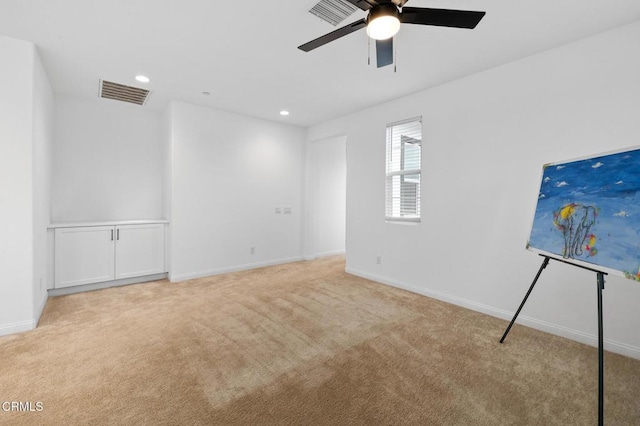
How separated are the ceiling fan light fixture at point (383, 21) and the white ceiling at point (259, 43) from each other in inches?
25.2

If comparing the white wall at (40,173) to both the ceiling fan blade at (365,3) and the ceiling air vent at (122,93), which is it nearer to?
the ceiling air vent at (122,93)

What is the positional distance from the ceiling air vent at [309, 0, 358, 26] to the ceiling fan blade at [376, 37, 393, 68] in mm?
410

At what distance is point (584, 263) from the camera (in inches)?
77.4

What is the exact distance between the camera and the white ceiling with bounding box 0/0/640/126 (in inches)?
87.8

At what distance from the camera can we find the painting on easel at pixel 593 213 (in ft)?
5.86

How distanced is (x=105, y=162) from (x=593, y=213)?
5748 mm

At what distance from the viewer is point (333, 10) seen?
223 cm

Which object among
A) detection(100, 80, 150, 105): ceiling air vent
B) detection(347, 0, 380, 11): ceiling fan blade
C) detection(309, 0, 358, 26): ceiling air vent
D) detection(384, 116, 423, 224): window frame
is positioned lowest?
detection(384, 116, 423, 224): window frame

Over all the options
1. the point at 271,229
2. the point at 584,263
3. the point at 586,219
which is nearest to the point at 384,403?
the point at 584,263

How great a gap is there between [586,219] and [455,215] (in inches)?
60.4

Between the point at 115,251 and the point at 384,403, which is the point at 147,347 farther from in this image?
the point at 115,251

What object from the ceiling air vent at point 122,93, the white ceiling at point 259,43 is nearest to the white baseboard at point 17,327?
the white ceiling at point 259,43

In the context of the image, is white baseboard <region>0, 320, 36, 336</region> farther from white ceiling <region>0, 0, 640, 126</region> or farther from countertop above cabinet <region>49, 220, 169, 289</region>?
white ceiling <region>0, 0, 640, 126</region>

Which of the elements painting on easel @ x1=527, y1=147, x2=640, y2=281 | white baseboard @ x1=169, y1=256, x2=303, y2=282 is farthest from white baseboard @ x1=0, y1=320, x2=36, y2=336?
painting on easel @ x1=527, y1=147, x2=640, y2=281
